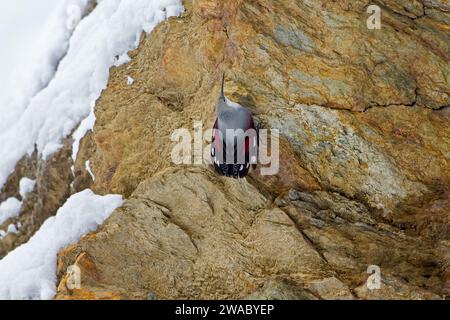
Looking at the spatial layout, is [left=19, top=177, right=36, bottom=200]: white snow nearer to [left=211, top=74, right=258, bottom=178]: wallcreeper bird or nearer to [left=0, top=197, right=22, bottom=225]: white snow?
[left=0, top=197, right=22, bottom=225]: white snow

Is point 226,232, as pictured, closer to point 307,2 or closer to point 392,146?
point 392,146

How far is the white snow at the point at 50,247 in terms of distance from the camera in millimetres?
9211

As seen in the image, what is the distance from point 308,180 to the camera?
27.3 ft

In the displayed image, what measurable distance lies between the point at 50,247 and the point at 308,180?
478 cm

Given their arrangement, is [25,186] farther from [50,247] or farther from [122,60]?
[122,60]

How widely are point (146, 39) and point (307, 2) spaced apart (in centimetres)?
349

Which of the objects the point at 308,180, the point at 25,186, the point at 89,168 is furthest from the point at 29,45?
the point at 308,180

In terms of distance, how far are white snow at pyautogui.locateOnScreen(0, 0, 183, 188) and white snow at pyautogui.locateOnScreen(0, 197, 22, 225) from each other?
603 millimetres

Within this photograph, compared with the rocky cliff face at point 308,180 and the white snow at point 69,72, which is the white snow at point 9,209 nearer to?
the white snow at point 69,72

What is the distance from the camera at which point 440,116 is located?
27.1ft

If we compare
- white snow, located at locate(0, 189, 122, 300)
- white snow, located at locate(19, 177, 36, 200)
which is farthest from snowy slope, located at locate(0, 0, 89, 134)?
white snow, located at locate(0, 189, 122, 300)

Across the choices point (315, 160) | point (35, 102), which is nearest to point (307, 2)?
point (315, 160)

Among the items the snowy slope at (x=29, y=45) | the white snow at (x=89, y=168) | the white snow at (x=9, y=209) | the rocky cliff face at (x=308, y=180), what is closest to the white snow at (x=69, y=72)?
the snowy slope at (x=29, y=45)

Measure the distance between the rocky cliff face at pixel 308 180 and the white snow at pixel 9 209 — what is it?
4048 mm
